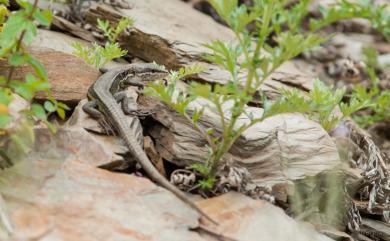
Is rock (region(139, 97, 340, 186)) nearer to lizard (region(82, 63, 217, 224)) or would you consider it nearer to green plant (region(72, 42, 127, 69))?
lizard (region(82, 63, 217, 224))

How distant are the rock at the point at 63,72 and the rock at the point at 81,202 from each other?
39.7 inches

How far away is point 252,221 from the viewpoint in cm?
423

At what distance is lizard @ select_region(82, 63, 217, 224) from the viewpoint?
4445mm

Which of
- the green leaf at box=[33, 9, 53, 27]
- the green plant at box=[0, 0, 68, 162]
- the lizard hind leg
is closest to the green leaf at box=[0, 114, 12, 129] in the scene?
the green plant at box=[0, 0, 68, 162]

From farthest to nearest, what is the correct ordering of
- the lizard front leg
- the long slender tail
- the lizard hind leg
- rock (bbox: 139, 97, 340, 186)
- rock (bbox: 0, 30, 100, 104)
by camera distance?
rock (bbox: 0, 30, 100, 104), the lizard front leg, the lizard hind leg, rock (bbox: 139, 97, 340, 186), the long slender tail

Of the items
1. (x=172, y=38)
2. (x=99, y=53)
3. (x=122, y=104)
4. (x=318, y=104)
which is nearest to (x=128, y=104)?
(x=122, y=104)

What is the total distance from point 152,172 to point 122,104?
128 centimetres

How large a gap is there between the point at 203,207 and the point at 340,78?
5833 millimetres

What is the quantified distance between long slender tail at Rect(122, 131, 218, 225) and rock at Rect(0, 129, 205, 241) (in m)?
0.04

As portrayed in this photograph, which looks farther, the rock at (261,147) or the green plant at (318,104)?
the rock at (261,147)

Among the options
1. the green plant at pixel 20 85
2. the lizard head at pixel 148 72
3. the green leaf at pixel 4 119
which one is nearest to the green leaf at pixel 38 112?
the green plant at pixel 20 85

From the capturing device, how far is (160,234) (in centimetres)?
383

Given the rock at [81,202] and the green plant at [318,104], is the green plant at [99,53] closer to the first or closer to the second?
the rock at [81,202]

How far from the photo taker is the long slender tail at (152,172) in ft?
13.6
